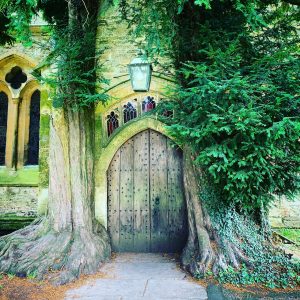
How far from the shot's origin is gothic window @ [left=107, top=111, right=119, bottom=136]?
659 centimetres

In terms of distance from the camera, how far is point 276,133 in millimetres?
3746

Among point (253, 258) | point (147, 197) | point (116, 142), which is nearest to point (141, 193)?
point (147, 197)

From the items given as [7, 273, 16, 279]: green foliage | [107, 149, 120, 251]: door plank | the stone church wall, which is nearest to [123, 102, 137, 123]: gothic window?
the stone church wall

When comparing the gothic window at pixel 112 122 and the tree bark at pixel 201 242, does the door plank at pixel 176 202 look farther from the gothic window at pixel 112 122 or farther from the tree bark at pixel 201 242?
the gothic window at pixel 112 122

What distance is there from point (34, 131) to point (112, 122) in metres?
3.37

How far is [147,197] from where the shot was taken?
20.8 feet

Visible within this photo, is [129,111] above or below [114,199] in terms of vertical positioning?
above

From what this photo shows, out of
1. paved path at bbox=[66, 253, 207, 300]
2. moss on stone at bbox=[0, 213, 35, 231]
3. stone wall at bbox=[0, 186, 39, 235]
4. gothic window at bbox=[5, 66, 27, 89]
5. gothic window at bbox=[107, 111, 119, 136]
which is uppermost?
gothic window at bbox=[5, 66, 27, 89]

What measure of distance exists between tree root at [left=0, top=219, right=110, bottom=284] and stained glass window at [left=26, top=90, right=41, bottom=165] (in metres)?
3.51

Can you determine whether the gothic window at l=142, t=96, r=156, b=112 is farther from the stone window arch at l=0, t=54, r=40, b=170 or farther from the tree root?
the stone window arch at l=0, t=54, r=40, b=170

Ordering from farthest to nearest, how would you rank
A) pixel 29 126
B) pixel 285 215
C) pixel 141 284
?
1. pixel 29 126
2. pixel 285 215
3. pixel 141 284

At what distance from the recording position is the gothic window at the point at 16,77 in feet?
29.5

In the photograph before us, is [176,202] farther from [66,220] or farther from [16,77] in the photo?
[16,77]

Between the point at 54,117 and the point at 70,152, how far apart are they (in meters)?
0.67
